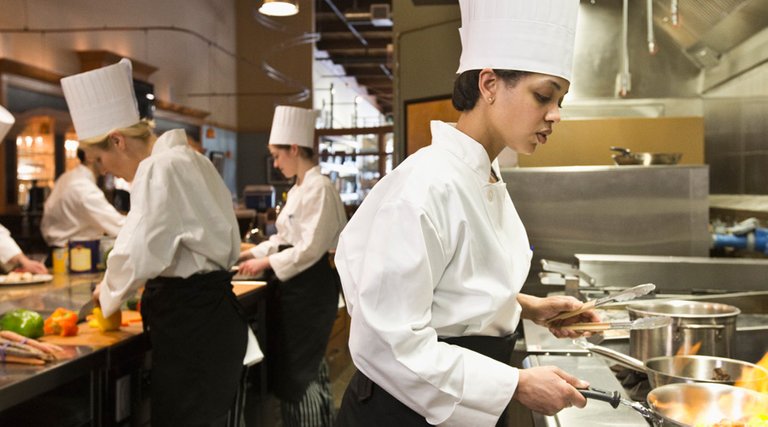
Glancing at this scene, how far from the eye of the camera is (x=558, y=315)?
169cm

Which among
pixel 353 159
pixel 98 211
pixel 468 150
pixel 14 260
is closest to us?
pixel 468 150

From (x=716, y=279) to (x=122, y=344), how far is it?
88.0 inches

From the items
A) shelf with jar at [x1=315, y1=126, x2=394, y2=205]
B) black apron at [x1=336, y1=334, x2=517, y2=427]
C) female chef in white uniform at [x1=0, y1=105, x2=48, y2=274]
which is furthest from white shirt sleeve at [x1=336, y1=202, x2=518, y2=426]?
shelf with jar at [x1=315, y1=126, x2=394, y2=205]

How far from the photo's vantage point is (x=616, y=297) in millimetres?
1538

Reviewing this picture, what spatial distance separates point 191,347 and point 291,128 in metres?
2.10

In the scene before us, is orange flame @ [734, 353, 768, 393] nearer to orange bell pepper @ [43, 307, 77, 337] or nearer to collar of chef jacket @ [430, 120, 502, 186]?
collar of chef jacket @ [430, 120, 502, 186]

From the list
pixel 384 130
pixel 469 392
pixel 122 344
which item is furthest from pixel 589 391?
pixel 384 130

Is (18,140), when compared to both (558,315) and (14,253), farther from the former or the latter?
(558,315)

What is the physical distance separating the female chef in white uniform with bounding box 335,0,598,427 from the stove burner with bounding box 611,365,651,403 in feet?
1.44

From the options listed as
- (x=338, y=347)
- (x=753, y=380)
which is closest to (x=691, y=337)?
Result: (x=753, y=380)

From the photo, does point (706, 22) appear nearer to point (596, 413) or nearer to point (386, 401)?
point (596, 413)

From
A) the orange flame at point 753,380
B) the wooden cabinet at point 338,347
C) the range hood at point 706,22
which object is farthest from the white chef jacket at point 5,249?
the orange flame at point 753,380

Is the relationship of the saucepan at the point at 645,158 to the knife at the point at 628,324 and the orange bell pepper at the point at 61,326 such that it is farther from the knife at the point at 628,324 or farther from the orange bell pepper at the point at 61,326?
the orange bell pepper at the point at 61,326

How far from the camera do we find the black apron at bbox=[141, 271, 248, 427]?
255 cm
